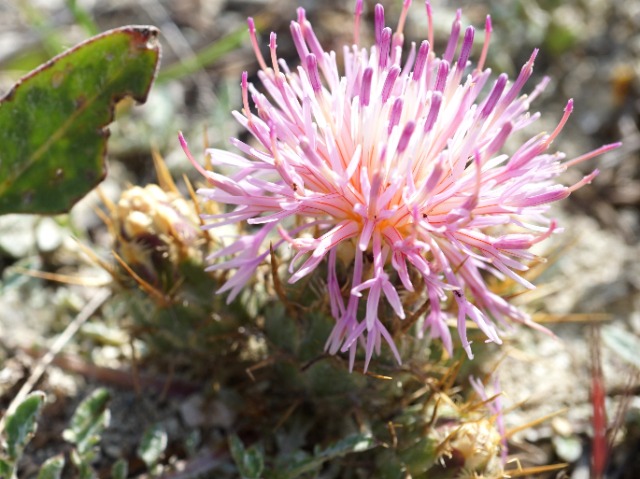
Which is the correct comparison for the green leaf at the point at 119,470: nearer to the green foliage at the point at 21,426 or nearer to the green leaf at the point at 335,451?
the green foliage at the point at 21,426

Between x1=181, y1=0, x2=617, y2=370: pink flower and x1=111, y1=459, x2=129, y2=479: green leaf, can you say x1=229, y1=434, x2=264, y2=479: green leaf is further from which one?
x1=181, y1=0, x2=617, y2=370: pink flower

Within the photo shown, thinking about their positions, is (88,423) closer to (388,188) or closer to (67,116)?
(67,116)

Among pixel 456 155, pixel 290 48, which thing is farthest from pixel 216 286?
pixel 290 48

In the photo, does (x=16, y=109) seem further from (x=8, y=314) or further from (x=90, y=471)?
(x=90, y=471)

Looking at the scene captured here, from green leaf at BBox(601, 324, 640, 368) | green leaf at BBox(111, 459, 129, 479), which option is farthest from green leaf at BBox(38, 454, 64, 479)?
green leaf at BBox(601, 324, 640, 368)

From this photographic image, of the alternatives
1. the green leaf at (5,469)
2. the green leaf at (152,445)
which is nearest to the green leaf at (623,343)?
the green leaf at (152,445)
